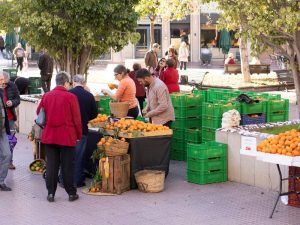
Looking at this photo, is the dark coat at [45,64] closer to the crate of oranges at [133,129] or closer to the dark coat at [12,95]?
the dark coat at [12,95]

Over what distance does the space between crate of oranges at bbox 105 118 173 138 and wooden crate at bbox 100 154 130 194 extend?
0.36 meters

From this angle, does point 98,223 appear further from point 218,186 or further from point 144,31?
point 144,31

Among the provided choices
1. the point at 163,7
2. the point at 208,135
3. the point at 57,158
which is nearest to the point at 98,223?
the point at 57,158

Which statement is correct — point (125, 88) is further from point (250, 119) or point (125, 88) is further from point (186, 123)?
point (250, 119)

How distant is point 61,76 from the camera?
10.4m

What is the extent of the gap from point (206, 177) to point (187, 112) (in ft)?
7.87

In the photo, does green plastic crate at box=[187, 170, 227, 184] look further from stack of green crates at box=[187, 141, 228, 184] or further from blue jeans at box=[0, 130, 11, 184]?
blue jeans at box=[0, 130, 11, 184]

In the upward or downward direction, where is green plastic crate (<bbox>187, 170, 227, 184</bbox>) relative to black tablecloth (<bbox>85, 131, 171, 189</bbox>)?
downward

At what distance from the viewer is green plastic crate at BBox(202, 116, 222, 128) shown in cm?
1238

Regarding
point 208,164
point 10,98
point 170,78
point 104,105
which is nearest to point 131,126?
point 208,164

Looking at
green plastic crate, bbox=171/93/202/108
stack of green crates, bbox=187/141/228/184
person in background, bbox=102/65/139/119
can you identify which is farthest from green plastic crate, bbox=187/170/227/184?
person in background, bbox=102/65/139/119

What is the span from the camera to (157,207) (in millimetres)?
9914

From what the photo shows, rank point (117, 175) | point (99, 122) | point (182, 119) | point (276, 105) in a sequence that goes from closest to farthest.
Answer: point (117, 175)
point (99, 122)
point (276, 105)
point (182, 119)

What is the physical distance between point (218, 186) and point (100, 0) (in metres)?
6.38
